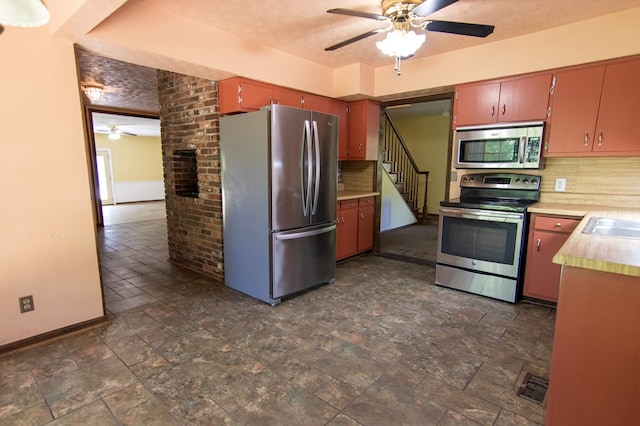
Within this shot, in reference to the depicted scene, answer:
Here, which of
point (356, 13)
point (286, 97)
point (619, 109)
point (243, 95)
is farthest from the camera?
point (286, 97)

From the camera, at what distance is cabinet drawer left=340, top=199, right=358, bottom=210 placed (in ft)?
13.4

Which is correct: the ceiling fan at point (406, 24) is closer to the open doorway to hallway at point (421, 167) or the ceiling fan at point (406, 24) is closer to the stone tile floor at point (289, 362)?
the stone tile floor at point (289, 362)

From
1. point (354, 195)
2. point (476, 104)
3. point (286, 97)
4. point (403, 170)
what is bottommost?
point (354, 195)

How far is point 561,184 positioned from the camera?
3.23 metres

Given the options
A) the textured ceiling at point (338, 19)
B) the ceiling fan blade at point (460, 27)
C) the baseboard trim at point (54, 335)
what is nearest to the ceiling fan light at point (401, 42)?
the ceiling fan blade at point (460, 27)

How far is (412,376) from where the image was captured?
2.02 m

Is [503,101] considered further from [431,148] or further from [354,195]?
[431,148]

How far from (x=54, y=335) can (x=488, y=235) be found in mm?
3730

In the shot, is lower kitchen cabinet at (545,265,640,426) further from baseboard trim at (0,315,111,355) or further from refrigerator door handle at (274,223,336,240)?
baseboard trim at (0,315,111,355)

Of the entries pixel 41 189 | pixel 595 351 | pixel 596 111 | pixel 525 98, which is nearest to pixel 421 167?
pixel 525 98

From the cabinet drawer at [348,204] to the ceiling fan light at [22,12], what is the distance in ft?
11.0

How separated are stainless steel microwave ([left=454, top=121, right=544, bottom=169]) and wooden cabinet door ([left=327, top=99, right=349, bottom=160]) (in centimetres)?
150

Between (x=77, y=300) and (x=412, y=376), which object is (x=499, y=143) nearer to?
(x=412, y=376)

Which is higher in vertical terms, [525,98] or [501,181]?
[525,98]
